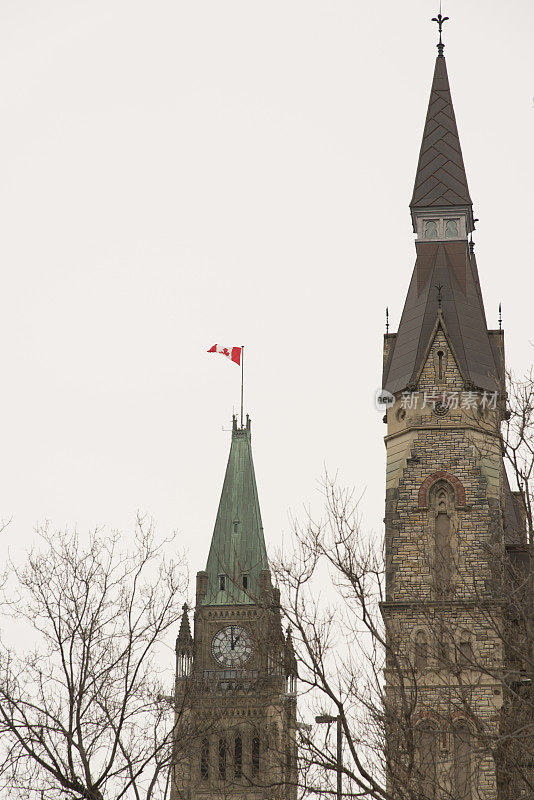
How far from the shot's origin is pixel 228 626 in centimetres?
9744

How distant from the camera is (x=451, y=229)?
4484 cm

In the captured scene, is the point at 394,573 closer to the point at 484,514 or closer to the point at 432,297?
the point at 484,514

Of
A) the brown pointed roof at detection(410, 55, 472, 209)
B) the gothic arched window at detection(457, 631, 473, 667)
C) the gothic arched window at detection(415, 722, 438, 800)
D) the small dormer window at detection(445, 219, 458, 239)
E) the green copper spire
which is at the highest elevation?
the green copper spire

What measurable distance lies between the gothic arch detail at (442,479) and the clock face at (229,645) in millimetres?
56721

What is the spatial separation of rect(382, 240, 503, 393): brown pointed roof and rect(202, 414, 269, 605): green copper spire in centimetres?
5187

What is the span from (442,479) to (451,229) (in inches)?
335

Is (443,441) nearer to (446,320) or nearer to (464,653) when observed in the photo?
(446,320)

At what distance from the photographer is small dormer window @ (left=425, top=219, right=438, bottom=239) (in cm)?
4481

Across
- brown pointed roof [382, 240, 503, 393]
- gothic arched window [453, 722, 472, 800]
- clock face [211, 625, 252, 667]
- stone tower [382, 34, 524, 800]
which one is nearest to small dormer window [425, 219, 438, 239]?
stone tower [382, 34, 524, 800]

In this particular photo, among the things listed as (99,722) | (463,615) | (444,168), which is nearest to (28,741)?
(99,722)

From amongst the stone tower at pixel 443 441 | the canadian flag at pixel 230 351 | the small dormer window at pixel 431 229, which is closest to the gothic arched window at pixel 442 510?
the stone tower at pixel 443 441

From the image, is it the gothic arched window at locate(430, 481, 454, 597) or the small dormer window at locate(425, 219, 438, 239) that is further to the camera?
the small dormer window at locate(425, 219, 438, 239)

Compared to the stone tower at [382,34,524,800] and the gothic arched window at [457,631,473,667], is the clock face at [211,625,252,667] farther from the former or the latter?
the gothic arched window at [457,631,473,667]

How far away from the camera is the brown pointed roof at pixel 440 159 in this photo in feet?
147
